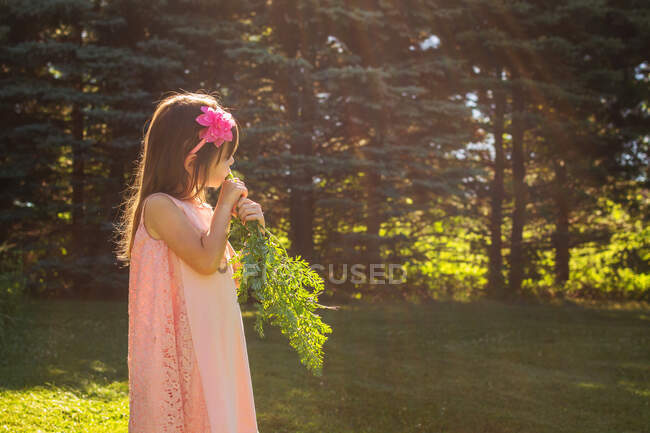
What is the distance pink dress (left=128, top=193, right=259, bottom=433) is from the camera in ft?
6.58

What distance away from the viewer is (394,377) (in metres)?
5.91

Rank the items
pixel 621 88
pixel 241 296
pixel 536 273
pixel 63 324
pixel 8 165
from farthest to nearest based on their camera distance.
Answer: pixel 536 273
pixel 621 88
pixel 8 165
pixel 63 324
pixel 241 296

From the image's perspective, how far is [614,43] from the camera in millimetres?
11016

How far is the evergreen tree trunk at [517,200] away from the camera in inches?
473

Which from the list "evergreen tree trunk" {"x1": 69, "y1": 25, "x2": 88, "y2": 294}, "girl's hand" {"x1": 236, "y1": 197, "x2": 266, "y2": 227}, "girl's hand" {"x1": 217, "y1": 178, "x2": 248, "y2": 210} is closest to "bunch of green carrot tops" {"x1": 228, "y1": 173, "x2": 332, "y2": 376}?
"girl's hand" {"x1": 236, "y1": 197, "x2": 266, "y2": 227}

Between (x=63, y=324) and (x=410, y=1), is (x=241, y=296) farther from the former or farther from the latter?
(x=410, y=1)

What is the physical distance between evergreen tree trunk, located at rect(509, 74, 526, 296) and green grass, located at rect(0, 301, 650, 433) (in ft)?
9.50

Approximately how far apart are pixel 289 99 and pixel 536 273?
22.1 ft

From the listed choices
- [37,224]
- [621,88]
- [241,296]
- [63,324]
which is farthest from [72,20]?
[621,88]

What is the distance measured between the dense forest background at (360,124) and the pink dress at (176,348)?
26.6 feet

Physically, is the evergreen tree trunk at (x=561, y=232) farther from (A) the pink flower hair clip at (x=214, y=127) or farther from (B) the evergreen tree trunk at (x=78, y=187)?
(A) the pink flower hair clip at (x=214, y=127)

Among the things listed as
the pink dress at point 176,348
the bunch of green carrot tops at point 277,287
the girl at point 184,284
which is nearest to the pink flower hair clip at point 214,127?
the girl at point 184,284

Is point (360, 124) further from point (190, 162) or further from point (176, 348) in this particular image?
point (176, 348)

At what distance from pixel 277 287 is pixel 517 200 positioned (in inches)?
422
